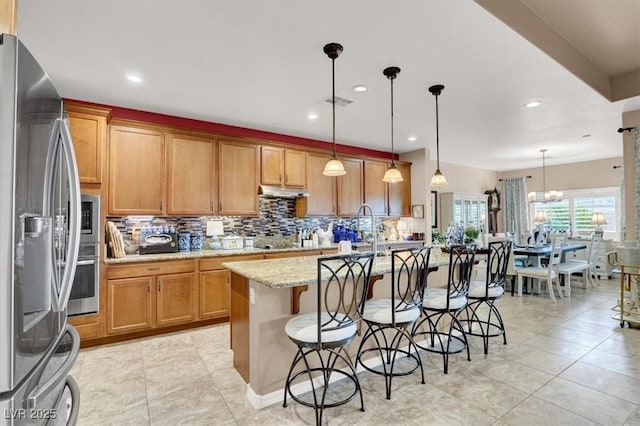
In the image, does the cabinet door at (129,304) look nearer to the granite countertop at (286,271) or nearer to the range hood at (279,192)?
the granite countertop at (286,271)

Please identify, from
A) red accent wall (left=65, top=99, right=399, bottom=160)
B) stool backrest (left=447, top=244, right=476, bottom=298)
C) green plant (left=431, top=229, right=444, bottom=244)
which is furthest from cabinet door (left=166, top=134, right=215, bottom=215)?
green plant (left=431, top=229, right=444, bottom=244)

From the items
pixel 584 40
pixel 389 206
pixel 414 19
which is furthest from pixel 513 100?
pixel 389 206

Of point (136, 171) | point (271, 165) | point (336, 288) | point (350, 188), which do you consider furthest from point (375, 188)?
point (136, 171)

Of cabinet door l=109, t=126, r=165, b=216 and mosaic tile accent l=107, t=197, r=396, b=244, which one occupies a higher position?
cabinet door l=109, t=126, r=165, b=216

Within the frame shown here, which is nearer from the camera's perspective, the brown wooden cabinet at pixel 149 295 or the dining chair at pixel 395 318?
the dining chair at pixel 395 318

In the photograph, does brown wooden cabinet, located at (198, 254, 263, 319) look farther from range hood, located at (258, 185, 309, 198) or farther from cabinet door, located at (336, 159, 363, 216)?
cabinet door, located at (336, 159, 363, 216)

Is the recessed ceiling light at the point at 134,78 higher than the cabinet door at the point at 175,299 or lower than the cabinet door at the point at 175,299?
higher

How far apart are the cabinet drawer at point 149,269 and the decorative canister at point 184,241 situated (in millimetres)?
490

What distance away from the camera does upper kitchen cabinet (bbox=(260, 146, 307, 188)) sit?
4.68 meters

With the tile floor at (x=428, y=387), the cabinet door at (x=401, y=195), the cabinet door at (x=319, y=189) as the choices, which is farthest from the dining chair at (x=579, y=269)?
the cabinet door at (x=319, y=189)

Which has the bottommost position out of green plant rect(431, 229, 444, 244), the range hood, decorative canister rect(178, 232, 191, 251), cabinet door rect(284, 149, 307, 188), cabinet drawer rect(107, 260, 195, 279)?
cabinet drawer rect(107, 260, 195, 279)

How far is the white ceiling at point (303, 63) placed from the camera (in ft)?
6.89

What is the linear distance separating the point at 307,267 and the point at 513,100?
3.08 metres

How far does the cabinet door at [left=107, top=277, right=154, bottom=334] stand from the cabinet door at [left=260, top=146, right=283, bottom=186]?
2.02 metres
